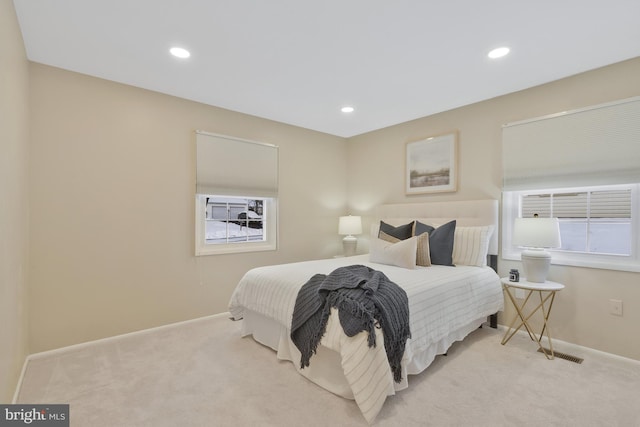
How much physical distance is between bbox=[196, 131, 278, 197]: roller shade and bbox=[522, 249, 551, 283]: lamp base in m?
2.85

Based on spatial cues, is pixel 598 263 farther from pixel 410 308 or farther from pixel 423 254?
pixel 410 308

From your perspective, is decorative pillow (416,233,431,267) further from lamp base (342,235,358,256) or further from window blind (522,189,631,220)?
lamp base (342,235,358,256)

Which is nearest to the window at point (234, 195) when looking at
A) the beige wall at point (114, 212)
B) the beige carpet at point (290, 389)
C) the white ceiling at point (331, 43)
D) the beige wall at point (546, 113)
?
the beige wall at point (114, 212)

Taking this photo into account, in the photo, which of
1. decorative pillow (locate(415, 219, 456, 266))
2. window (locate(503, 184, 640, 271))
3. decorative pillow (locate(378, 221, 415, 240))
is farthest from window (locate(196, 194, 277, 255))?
window (locate(503, 184, 640, 271))

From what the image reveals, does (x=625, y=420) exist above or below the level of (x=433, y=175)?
below

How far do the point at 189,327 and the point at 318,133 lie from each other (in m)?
3.05

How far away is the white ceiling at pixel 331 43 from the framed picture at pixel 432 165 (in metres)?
0.62

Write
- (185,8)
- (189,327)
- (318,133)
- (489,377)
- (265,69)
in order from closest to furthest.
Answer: (185,8)
(489,377)
(265,69)
(189,327)
(318,133)

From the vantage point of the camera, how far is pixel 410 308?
2137mm

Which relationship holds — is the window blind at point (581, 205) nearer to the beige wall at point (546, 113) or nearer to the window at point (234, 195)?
the beige wall at point (546, 113)

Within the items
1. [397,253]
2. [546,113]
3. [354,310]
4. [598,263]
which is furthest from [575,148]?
[354,310]

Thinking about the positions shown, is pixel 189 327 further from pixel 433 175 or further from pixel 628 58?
pixel 628 58

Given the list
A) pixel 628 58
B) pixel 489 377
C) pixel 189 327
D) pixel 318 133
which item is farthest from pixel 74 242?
pixel 628 58

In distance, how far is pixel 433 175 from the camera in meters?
3.92
